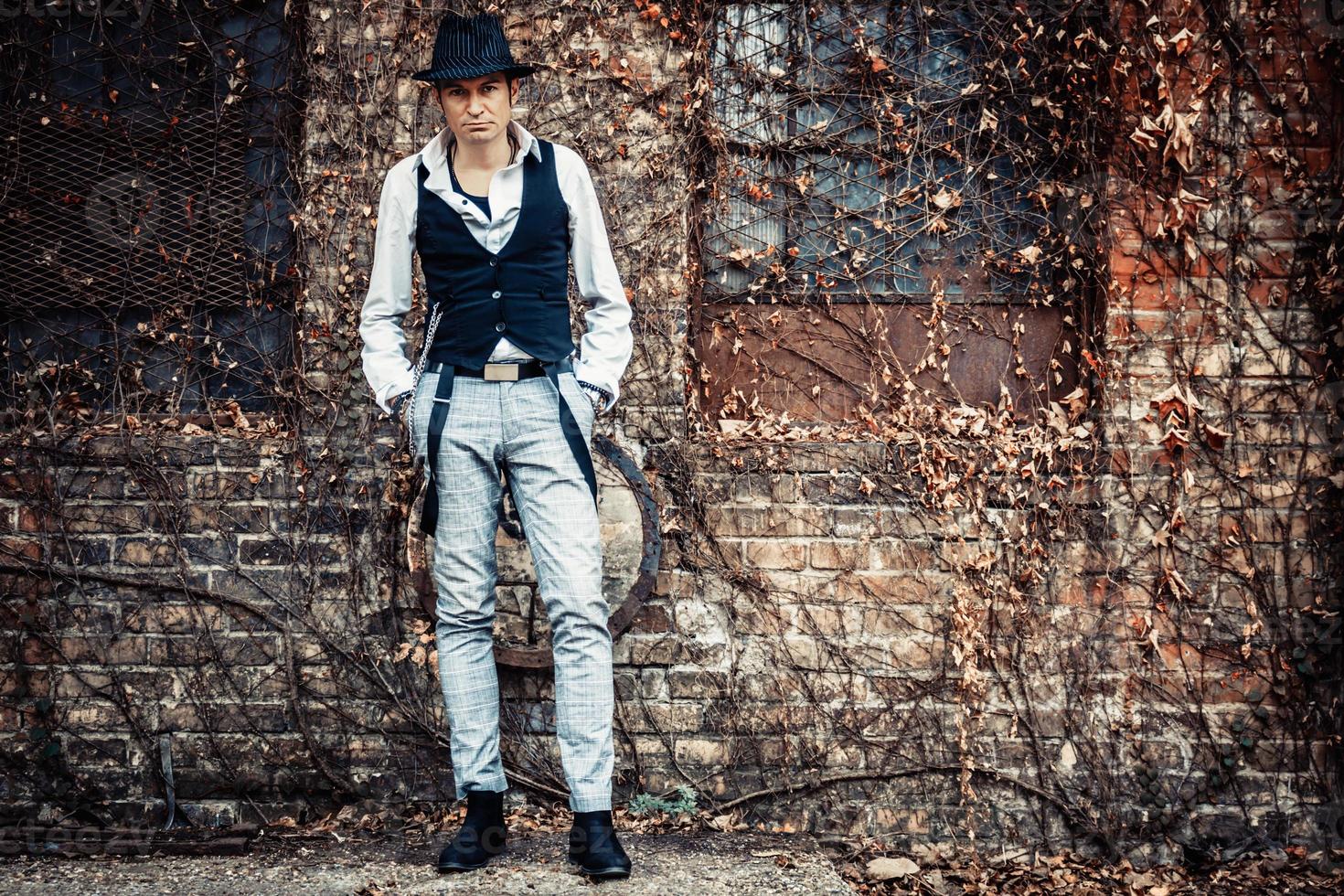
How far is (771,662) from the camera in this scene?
3594 mm

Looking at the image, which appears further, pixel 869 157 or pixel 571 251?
pixel 869 157

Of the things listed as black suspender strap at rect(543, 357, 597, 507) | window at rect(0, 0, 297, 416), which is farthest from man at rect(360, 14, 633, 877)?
window at rect(0, 0, 297, 416)

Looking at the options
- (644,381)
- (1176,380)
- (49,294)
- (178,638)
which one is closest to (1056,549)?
(1176,380)

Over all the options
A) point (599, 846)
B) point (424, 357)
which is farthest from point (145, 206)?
point (599, 846)

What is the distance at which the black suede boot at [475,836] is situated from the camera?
9.12 feet

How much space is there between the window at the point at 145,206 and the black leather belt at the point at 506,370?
52.6 inches

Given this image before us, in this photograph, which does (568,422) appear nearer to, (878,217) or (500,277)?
(500,277)

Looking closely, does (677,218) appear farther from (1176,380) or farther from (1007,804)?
(1007,804)

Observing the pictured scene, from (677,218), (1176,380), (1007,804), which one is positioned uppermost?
(677,218)

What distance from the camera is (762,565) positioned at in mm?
3611

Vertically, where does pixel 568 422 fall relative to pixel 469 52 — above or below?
below

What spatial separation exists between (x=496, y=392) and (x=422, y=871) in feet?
4.30

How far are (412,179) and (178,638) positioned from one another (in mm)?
1879

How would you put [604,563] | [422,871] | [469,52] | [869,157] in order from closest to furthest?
[469,52] < [422,871] < [604,563] < [869,157]
